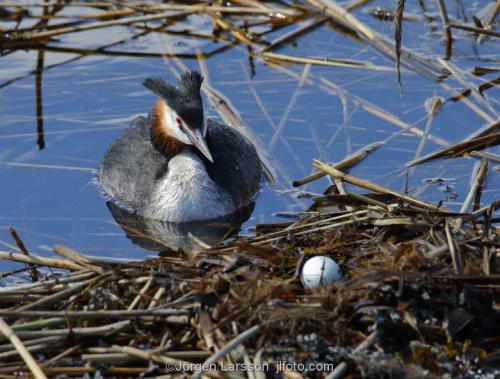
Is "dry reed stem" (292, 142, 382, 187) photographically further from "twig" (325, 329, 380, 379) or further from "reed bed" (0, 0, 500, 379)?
"twig" (325, 329, 380, 379)

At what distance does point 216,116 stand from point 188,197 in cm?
154

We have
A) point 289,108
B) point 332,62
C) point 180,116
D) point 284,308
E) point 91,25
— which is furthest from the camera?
point 91,25

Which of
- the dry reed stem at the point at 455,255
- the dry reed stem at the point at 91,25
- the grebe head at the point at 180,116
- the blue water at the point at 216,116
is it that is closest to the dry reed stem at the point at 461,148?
the blue water at the point at 216,116

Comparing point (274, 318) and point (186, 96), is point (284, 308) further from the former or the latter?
point (186, 96)

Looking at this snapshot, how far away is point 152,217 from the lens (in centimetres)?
837

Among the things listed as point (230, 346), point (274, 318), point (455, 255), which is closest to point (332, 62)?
point (455, 255)

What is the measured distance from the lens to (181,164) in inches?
331

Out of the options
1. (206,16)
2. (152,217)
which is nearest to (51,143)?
(152,217)

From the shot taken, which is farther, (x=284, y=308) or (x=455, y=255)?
(x=455, y=255)

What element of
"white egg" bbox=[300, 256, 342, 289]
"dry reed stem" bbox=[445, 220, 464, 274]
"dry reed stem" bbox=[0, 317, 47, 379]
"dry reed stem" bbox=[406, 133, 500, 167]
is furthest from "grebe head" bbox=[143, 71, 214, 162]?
"dry reed stem" bbox=[0, 317, 47, 379]

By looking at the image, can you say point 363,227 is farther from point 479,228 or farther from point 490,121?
point 490,121

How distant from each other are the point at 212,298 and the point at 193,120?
3.07m

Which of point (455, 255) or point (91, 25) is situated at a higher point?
point (91, 25)

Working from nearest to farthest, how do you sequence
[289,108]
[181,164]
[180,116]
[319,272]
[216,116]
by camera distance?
[319,272] < [180,116] < [181,164] < [289,108] < [216,116]
